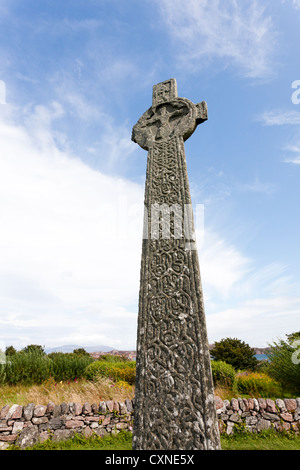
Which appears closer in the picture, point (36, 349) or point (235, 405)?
point (235, 405)

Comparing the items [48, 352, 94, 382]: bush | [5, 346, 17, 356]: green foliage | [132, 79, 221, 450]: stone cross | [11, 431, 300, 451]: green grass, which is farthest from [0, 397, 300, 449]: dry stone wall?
[5, 346, 17, 356]: green foliage

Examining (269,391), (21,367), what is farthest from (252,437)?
(21,367)

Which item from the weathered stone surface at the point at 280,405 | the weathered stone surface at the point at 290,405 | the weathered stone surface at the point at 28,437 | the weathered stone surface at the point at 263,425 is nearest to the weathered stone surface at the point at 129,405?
the weathered stone surface at the point at 28,437

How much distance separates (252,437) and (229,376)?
9.11 ft

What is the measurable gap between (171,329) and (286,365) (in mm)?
7341

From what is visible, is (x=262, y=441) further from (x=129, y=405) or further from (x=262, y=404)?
(x=129, y=405)

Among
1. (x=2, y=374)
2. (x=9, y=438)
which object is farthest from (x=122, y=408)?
(x=2, y=374)

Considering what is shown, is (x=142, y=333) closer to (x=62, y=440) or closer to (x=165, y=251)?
(x=165, y=251)

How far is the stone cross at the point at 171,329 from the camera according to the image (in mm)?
1899

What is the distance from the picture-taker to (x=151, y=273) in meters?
2.59

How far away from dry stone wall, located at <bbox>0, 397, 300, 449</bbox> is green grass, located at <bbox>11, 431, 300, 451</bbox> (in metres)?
0.13

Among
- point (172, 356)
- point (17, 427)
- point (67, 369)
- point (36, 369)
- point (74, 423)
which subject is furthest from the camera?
point (67, 369)

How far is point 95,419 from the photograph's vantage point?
5.20m

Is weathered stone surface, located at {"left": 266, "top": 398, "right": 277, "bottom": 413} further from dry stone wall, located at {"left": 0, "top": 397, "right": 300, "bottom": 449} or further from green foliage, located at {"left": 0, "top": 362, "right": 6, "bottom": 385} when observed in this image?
green foliage, located at {"left": 0, "top": 362, "right": 6, "bottom": 385}
